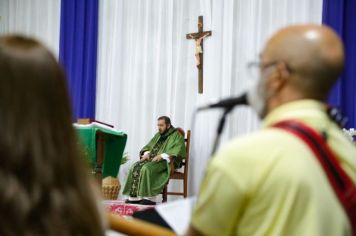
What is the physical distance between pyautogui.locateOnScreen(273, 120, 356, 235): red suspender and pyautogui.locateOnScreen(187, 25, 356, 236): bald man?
1 centimetres

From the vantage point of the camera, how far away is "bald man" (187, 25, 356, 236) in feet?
2.72

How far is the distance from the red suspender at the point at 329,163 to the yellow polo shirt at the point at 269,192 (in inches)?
0.5

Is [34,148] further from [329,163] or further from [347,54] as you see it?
[347,54]

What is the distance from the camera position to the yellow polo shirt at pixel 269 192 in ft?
2.72

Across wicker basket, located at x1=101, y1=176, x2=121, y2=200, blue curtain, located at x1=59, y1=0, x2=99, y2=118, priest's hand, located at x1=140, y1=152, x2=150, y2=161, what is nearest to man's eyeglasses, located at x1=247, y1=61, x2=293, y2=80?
wicker basket, located at x1=101, y1=176, x2=121, y2=200

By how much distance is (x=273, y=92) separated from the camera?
96 centimetres

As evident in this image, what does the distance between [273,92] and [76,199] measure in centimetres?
47

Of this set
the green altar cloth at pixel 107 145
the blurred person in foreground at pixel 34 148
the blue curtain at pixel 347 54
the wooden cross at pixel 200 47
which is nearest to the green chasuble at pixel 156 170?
the wooden cross at pixel 200 47

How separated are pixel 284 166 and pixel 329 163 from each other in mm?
103

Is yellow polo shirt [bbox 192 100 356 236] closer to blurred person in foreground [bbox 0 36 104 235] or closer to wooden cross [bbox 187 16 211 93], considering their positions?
blurred person in foreground [bbox 0 36 104 235]

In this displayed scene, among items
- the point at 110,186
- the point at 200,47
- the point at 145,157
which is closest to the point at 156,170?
the point at 145,157

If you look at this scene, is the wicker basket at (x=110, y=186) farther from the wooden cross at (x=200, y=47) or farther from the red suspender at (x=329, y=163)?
the red suspender at (x=329, y=163)

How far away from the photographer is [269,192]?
32.8 inches

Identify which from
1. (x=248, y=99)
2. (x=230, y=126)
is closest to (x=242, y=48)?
(x=230, y=126)
